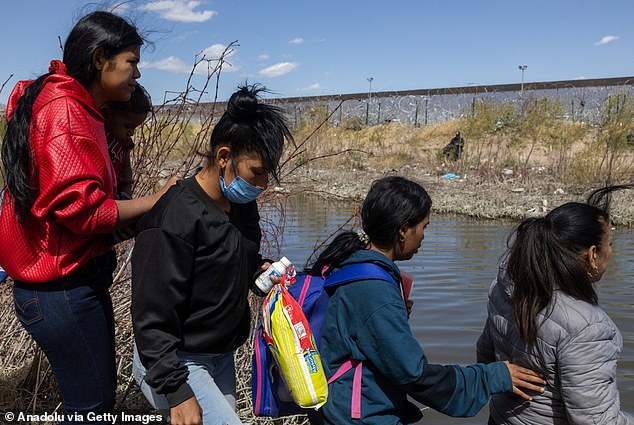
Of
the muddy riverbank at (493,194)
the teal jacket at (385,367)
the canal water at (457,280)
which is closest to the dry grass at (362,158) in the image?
the muddy riverbank at (493,194)

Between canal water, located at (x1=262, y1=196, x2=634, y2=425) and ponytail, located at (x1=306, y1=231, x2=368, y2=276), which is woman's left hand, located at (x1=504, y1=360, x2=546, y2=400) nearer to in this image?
ponytail, located at (x1=306, y1=231, x2=368, y2=276)

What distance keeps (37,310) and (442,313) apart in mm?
5035

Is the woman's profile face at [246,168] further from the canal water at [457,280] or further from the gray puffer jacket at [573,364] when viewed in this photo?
the canal water at [457,280]

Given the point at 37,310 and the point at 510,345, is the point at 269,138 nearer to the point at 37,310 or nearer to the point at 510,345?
the point at 37,310

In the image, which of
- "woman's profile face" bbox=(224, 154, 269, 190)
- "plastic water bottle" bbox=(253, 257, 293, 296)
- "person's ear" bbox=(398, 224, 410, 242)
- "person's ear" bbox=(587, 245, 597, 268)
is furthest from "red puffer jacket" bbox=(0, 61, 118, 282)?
"person's ear" bbox=(587, 245, 597, 268)

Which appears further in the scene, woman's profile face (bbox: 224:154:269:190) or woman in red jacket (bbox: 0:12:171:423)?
woman's profile face (bbox: 224:154:269:190)

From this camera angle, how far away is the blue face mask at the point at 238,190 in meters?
2.37

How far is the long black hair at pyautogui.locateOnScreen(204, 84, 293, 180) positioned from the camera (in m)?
2.36

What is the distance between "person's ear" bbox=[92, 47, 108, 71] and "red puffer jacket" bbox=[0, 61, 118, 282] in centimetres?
11

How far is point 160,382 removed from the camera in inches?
82.3

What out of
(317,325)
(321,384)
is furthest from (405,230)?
(321,384)

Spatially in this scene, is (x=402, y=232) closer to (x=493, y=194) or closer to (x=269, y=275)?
(x=269, y=275)

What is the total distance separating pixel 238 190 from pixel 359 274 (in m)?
0.52

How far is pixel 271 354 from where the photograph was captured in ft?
8.24
